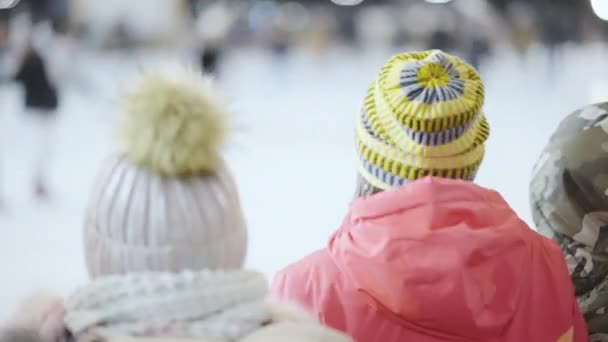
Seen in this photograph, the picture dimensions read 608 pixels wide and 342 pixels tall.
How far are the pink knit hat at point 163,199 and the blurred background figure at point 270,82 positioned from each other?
0.05 m

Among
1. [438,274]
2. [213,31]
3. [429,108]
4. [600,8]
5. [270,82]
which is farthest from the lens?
[600,8]

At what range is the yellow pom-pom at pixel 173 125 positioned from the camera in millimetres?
741

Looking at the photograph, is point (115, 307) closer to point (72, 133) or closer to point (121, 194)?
point (121, 194)

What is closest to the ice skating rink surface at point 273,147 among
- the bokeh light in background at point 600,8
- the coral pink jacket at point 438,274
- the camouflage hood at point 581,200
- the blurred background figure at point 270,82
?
the blurred background figure at point 270,82

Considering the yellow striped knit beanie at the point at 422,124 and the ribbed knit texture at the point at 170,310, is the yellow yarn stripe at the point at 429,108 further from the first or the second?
the ribbed knit texture at the point at 170,310

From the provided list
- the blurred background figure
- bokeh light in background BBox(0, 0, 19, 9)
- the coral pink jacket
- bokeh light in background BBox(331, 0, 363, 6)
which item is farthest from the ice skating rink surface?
bokeh light in background BBox(331, 0, 363, 6)

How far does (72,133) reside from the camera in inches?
212

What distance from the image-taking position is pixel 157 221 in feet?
2.40

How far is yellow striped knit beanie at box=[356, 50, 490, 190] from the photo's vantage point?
3.72 ft

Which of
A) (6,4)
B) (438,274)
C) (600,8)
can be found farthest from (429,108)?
(600,8)

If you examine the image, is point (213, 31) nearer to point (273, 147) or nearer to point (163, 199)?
point (273, 147)

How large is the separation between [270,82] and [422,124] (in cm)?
701

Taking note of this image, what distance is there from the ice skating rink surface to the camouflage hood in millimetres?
465

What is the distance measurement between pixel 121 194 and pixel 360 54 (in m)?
10.00
